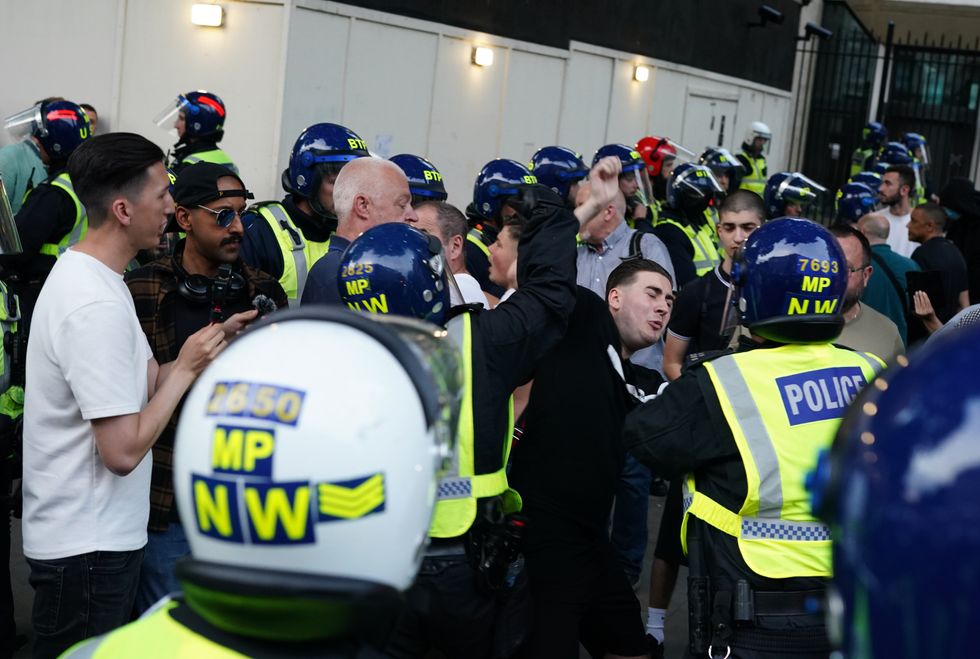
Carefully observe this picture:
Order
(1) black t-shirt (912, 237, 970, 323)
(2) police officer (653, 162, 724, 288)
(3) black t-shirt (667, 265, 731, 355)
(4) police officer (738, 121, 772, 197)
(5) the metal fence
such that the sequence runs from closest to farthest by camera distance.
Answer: (3) black t-shirt (667, 265, 731, 355) → (2) police officer (653, 162, 724, 288) → (1) black t-shirt (912, 237, 970, 323) → (4) police officer (738, 121, 772, 197) → (5) the metal fence

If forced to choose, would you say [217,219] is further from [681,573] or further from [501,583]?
[681,573]

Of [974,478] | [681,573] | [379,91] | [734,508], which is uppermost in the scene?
[379,91]

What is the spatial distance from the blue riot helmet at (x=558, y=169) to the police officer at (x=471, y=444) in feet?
15.3

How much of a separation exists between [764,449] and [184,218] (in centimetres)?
218

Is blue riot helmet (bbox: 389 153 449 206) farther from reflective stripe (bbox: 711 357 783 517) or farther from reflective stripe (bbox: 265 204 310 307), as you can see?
reflective stripe (bbox: 711 357 783 517)

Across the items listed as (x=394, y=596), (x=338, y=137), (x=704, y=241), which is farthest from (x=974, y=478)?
(x=704, y=241)

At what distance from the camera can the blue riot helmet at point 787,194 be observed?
10.3 metres

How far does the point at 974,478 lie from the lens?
93cm

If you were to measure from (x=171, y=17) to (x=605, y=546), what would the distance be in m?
8.45

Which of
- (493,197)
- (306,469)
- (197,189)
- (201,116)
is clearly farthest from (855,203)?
(306,469)

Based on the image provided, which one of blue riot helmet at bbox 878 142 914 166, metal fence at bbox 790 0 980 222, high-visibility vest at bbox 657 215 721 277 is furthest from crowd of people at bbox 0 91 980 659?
metal fence at bbox 790 0 980 222

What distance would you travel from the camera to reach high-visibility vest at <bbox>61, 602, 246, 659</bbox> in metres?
1.57

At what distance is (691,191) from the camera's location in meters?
8.46

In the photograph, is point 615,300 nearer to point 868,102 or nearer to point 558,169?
point 558,169
